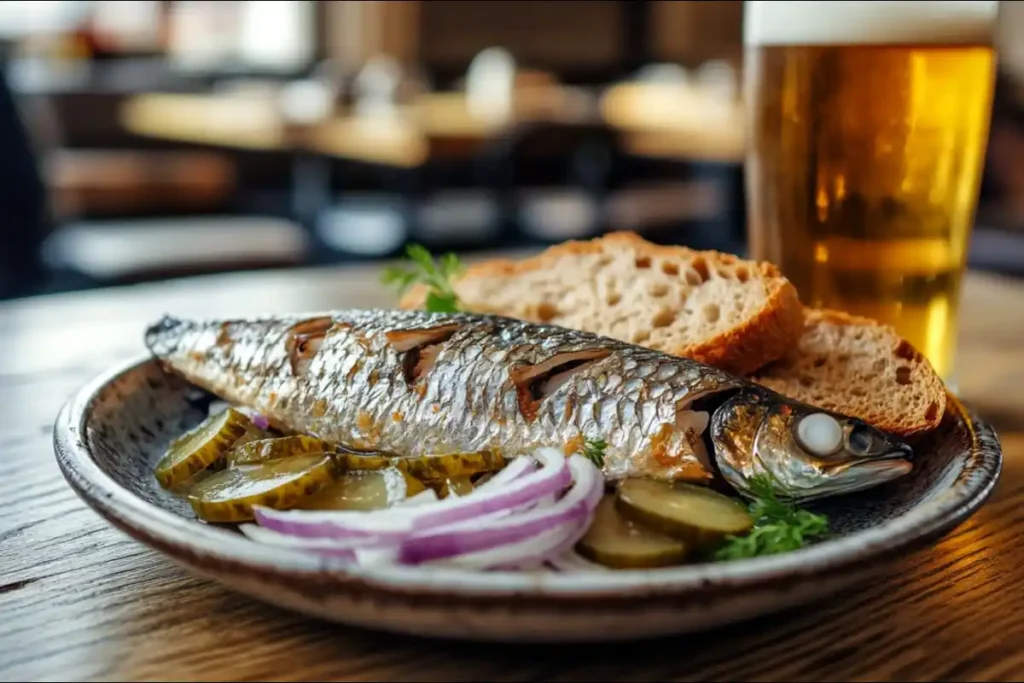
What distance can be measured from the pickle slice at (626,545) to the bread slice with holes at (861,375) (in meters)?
0.37

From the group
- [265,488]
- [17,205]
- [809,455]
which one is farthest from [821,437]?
[17,205]

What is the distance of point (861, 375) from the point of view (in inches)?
46.8

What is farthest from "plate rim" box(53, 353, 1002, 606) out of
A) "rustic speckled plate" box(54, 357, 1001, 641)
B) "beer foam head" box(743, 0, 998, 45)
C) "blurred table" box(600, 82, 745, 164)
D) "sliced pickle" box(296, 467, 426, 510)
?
"blurred table" box(600, 82, 745, 164)

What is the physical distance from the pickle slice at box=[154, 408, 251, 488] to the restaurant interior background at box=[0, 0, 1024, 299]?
9.10ft

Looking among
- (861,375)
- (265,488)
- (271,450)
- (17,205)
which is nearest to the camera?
(265,488)

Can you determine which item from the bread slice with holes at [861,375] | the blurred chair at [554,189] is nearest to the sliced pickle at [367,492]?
the bread slice with holes at [861,375]

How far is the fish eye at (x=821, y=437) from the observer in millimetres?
886

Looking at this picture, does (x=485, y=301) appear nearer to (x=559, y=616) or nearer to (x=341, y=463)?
(x=341, y=463)

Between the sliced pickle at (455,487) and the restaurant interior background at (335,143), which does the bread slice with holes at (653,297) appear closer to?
the sliced pickle at (455,487)

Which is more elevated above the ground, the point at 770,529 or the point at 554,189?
the point at 770,529

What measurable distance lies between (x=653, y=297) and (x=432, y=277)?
289 mm

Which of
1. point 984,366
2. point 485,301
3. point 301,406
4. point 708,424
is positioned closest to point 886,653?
point 708,424

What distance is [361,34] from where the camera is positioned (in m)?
8.09

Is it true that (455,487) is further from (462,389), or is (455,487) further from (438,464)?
(462,389)
